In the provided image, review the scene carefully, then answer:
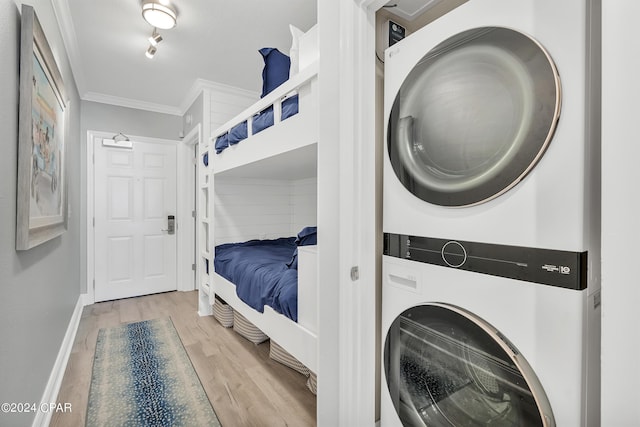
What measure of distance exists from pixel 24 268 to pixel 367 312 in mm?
1485

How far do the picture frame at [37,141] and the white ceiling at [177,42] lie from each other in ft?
2.24

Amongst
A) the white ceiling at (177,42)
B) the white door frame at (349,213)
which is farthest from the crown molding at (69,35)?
the white door frame at (349,213)

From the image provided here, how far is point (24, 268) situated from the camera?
1273 mm

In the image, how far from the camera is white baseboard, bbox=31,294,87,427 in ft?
4.76

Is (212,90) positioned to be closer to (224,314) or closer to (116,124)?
(116,124)

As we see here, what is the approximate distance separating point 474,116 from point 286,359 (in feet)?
6.13

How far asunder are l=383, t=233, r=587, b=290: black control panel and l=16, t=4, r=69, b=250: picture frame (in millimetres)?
1483

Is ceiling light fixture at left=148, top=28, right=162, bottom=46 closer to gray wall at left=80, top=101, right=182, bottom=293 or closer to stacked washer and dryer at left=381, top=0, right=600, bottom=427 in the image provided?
gray wall at left=80, top=101, right=182, bottom=293

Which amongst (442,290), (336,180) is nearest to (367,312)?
(442,290)

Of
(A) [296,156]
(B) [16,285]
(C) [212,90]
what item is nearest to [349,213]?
(A) [296,156]

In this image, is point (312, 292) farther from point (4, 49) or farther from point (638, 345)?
point (4, 49)

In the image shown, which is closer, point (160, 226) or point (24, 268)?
point (24, 268)

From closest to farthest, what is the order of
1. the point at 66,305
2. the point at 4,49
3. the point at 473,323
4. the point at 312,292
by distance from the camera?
the point at 473,323, the point at 4,49, the point at 312,292, the point at 66,305

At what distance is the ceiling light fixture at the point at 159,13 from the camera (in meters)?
1.92
